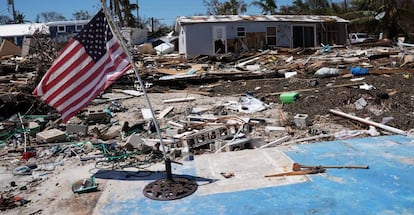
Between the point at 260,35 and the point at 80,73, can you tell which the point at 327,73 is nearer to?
the point at 80,73

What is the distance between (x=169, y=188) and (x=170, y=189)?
0.04 metres

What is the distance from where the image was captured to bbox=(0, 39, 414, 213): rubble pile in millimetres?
7125

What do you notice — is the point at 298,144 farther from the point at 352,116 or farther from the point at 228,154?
the point at 352,116

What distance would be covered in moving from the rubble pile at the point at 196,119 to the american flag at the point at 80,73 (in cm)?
88

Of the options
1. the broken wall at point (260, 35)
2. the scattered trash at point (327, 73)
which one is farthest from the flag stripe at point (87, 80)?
the broken wall at point (260, 35)

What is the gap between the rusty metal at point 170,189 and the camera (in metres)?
5.05

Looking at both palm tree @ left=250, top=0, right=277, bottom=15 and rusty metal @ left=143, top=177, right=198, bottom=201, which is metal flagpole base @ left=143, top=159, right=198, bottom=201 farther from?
palm tree @ left=250, top=0, right=277, bottom=15

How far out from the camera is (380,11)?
3356 cm

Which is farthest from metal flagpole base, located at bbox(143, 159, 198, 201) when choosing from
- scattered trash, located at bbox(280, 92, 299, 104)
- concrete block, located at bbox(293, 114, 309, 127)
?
scattered trash, located at bbox(280, 92, 299, 104)

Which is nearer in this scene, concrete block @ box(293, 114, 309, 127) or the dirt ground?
concrete block @ box(293, 114, 309, 127)

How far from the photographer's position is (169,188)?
207 inches

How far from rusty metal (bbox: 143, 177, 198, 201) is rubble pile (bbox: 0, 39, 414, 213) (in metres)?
0.48

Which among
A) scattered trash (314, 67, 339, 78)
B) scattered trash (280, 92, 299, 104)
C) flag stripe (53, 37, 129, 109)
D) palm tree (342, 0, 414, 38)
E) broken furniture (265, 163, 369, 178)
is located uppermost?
palm tree (342, 0, 414, 38)

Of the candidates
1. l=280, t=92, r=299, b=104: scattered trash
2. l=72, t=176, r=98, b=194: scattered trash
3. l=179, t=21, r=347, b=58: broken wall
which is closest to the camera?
l=72, t=176, r=98, b=194: scattered trash
